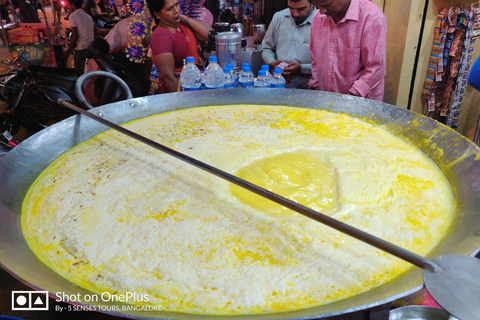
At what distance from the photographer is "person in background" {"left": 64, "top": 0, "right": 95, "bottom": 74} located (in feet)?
15.8

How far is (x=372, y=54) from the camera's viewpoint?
9.14 feet

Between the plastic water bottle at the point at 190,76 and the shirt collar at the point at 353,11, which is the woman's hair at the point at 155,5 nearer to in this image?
the plastic water bottle at the point at 190,76

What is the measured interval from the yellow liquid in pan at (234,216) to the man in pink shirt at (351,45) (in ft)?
3.49

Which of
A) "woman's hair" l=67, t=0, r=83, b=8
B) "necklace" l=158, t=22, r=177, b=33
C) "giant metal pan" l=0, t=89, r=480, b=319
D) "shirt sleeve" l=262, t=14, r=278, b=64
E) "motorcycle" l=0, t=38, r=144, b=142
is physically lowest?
"motorcycle" l=0, t=38, r=144, b=142

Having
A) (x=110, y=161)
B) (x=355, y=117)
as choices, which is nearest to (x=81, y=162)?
(x=110, y=161)

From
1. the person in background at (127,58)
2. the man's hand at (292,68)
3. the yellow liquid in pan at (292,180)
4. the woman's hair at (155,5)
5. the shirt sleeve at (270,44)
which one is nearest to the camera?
the yellow liquid in pan at (292,180)

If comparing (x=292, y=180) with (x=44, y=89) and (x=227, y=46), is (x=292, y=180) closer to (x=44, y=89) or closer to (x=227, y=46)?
(x=227, y=46)

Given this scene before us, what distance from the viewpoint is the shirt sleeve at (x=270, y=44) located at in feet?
13.4

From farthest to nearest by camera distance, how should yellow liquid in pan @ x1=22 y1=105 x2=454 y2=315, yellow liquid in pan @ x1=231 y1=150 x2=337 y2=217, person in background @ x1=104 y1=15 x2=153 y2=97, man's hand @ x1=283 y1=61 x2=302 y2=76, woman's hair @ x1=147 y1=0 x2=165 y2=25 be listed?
person in background @ x1=104 y1=15 x2=153 y2=97, man's hand @ x1=283 y1=61 x2=302 y2=76, woman's hair @ x1=147 y1=0 x2=165 y2=25, yellow liquid in pan @ x1=231 y1=150 x2=337 y2=217, yellow liquid in pan @ x1=22 y1=105 x2=454 y2=315

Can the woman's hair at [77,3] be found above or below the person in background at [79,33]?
above

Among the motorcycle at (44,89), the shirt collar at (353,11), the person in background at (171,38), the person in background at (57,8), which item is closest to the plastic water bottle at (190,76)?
the person in background at (171,38)

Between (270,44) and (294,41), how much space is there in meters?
0.41

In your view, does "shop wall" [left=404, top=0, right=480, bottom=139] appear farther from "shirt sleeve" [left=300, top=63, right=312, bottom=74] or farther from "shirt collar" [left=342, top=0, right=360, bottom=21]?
"shirt collar" [left=342, top=0, right=360, bottom=21]

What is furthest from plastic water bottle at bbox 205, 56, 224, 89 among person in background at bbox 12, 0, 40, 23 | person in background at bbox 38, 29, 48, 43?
person in background at bbox 12, 0, 40, 23
